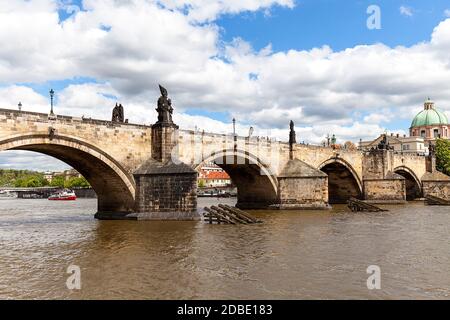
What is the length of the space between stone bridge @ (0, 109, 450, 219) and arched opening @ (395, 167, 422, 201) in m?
10.3

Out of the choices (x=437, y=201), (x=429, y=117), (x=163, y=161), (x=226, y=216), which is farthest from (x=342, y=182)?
(x=429, y=117)

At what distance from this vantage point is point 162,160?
85.8 ft

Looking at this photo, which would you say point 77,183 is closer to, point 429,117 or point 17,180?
point 17,180

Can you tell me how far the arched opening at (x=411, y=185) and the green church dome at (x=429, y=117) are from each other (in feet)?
154

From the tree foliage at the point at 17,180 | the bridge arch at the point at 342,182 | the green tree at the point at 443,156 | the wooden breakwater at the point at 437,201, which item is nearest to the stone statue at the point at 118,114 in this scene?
the bridge arch at the point at 342,182

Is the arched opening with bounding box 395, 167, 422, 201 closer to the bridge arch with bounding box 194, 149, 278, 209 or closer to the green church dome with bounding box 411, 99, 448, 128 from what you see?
the bridge arch with bounding box 194, 149, 278, 209

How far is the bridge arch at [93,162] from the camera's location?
2087 centimetres

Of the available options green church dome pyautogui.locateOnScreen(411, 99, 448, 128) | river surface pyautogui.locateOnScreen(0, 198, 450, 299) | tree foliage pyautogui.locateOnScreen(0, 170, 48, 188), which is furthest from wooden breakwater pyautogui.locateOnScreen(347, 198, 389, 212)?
tree foliage pyautogui.locateOnScreen(0, 170, 48, 188)

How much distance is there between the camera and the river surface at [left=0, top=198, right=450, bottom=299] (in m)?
9.65

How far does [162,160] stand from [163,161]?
9cm

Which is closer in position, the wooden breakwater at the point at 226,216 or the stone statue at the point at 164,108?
the wooden breakwater at the point at 226,216

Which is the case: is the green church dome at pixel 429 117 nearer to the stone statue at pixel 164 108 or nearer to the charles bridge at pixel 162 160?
the charles bridge at pixel 162 160

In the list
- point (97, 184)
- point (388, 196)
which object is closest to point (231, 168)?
point (97, 184)
